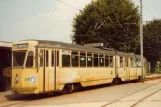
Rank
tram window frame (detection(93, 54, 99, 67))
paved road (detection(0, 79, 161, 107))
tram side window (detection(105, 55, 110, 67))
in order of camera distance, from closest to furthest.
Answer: paved road (detection(0, 79, 161, 107)) → tram window frame (detection(93, 54, 99, 67)) → tram side window (detection(105, 55, 110, 67))

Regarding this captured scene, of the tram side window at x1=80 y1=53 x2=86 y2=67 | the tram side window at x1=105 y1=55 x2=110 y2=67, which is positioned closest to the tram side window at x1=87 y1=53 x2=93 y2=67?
the tram side window at x1=80 y1=53 x2=86 y2=67

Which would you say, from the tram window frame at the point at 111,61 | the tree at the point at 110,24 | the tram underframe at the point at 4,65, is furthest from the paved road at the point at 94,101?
the tree at the point at 110,24

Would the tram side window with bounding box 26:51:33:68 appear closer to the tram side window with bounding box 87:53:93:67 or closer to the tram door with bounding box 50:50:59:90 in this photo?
the tram door with bounding box 50:50:59:90

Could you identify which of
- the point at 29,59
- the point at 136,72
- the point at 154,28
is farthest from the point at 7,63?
the point at 154,28

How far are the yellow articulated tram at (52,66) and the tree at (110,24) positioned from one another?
14883 millimetres

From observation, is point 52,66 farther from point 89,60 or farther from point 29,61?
point 89,60

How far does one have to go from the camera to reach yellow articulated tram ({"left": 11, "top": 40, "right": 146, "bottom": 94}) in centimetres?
1561

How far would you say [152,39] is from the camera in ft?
178

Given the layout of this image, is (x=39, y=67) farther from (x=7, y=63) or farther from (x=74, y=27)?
(x=74, y=27)

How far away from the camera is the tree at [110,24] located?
37.9 meters

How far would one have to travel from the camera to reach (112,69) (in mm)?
25406

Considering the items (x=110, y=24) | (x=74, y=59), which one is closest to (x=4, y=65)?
(x=74, y=59)

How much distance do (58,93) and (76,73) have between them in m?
1.64

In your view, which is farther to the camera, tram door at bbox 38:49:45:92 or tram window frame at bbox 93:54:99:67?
tram window frame at bbox 93:54:99:67
